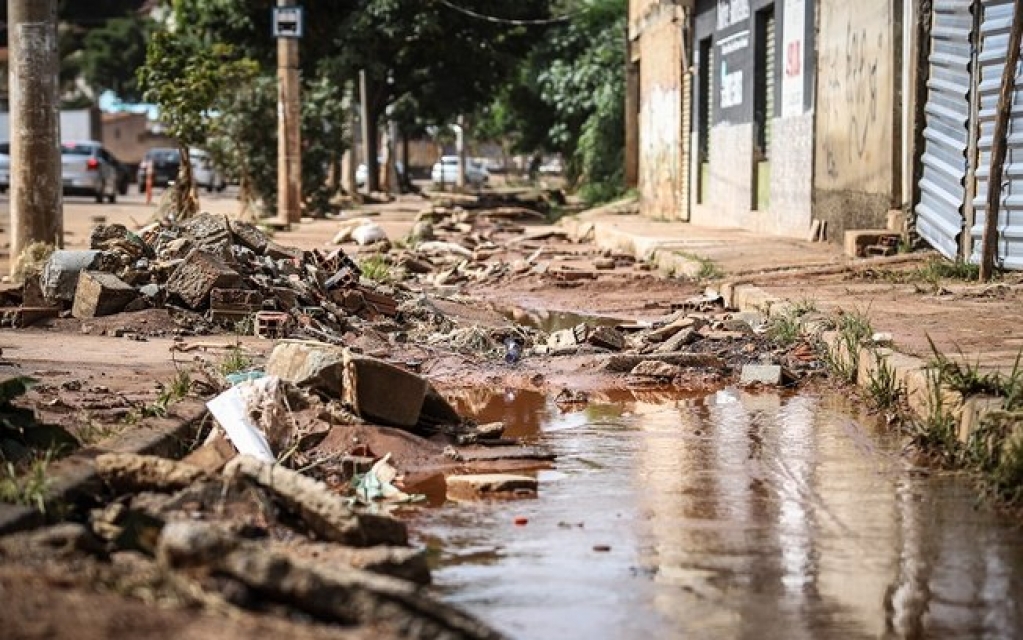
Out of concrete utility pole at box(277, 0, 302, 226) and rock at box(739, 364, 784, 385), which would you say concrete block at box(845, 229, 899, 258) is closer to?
rock at box(739, 364, 784, 385)

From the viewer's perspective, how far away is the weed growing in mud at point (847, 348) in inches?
336

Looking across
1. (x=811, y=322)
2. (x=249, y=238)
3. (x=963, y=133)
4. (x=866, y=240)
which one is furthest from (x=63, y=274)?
(x=866, y=240)

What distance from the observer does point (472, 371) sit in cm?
937

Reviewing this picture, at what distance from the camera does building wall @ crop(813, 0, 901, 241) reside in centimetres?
1507

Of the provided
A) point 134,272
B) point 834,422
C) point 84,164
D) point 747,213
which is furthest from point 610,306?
point 84,164

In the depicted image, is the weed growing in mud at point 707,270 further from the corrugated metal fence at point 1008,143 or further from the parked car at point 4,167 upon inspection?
the parked car at point 4,167

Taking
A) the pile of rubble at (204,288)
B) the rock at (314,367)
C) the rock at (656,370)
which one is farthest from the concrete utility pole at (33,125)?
the rock at (314,367)

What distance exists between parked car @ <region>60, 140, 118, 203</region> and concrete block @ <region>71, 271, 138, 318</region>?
28.9 meters

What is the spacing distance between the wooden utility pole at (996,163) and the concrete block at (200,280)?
545 cm

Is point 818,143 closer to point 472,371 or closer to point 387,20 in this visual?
point 472,371

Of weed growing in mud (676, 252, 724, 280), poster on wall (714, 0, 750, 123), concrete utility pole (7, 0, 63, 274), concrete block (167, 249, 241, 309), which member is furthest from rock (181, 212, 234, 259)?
poster on wall (714, 0, 750, 123)

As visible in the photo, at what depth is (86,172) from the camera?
38906 millimetres

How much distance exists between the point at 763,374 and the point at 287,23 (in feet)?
54.9

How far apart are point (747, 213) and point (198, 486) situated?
16.9 m
